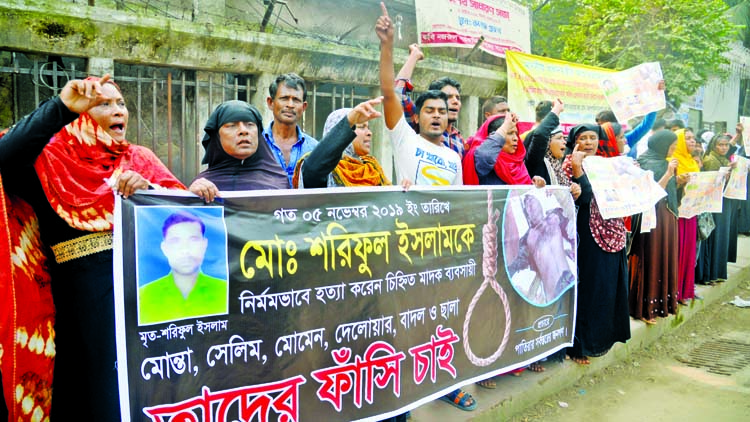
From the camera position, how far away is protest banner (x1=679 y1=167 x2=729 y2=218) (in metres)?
5.90

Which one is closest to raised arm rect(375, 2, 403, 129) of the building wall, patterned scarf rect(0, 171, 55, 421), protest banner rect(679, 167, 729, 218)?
patterned scarf rect(0, 171, 55, 421)

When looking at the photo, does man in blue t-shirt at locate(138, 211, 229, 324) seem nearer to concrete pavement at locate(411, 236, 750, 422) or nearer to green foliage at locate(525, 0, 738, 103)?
concrete pavement at locate(411, 236, 750, 422)

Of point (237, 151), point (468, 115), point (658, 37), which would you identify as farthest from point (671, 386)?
point (658, 37)

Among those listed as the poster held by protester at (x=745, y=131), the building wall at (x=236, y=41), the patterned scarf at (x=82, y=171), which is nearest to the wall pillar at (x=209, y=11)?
the building wall at (x=236, y=41)

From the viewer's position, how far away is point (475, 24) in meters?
8.45

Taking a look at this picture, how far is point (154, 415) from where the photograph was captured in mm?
2000

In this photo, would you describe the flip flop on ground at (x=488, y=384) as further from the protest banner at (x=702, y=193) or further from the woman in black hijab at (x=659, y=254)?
the protest banner at (x=702, y=193)

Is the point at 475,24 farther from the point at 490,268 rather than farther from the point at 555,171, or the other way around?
the point at 490,268

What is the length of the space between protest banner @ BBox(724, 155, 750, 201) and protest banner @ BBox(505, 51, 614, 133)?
187cm

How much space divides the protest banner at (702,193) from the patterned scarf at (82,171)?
5.38 metres

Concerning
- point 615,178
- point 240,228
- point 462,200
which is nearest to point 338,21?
point 615,178

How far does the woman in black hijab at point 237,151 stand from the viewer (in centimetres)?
253

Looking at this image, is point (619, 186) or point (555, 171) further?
point (619, 186)

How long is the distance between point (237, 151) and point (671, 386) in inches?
141
